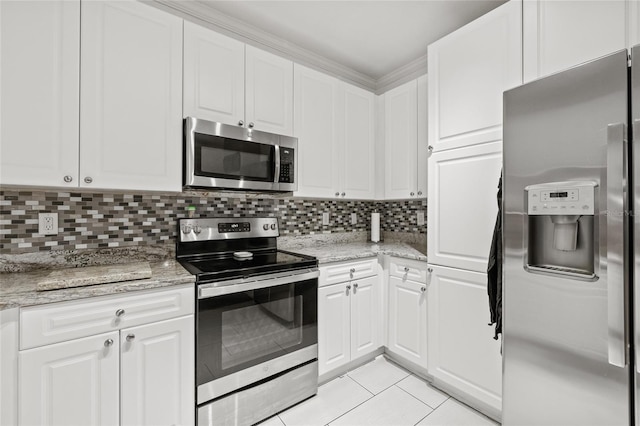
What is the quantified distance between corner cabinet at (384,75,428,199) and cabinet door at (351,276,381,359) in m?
0.82

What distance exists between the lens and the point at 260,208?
241 cm

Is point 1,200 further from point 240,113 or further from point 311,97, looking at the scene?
point 311,97

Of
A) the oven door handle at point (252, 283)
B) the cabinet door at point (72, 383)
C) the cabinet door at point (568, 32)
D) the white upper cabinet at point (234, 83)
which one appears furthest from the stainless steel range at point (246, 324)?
the cabinet door at point (568, 32)

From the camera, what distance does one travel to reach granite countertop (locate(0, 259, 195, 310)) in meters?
1.17

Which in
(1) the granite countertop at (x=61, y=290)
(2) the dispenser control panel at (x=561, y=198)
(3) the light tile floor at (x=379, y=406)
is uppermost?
(2) the dispenser control panel at (x=561, y=198)

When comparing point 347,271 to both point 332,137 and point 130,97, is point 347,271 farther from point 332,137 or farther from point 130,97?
point 130,97

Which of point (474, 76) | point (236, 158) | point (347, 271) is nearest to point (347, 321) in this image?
point (347, 271)

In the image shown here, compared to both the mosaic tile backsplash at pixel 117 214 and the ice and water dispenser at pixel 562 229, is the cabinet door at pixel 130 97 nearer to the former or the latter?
the mosaic tile backsplash at pixel 117 214

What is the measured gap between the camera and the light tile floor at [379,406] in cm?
Answer: 178

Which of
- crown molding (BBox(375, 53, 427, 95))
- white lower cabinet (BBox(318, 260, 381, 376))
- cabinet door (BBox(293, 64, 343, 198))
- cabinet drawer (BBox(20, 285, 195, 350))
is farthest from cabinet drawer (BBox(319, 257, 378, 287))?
crown molding (BBox(375, 53, 427, 95))

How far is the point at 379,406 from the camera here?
6.26 ft

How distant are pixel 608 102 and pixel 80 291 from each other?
2.13 metres

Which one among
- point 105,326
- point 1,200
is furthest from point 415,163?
point 1,200

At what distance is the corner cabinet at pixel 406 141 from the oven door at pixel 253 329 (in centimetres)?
116
